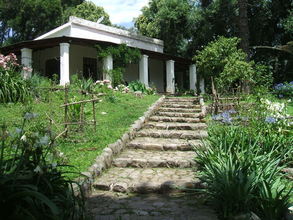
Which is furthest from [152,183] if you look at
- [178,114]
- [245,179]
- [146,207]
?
[178,114]

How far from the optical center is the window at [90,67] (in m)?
18.0

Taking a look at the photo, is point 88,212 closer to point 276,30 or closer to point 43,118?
point 43,118

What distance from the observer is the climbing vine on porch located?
49.9 ft

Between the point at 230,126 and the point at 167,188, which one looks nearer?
the point at 167,188

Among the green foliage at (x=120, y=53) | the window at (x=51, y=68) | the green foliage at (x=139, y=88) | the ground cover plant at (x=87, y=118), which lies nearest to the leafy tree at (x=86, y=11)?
the window at (x=51, y=68)

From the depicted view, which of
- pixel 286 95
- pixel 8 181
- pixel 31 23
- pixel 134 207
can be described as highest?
pixel 31 23

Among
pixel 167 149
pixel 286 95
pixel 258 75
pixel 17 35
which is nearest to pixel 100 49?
pixel 258 75

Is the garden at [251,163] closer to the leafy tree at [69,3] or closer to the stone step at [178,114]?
the stone step at [178,114]

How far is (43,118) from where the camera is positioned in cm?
738

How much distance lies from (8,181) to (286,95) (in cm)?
1294

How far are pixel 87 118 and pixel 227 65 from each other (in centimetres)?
787

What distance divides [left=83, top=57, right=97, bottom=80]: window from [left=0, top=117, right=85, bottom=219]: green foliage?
15551 mm

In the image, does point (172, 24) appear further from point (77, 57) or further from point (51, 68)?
point (51, 68)

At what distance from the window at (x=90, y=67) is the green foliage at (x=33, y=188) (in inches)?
612
